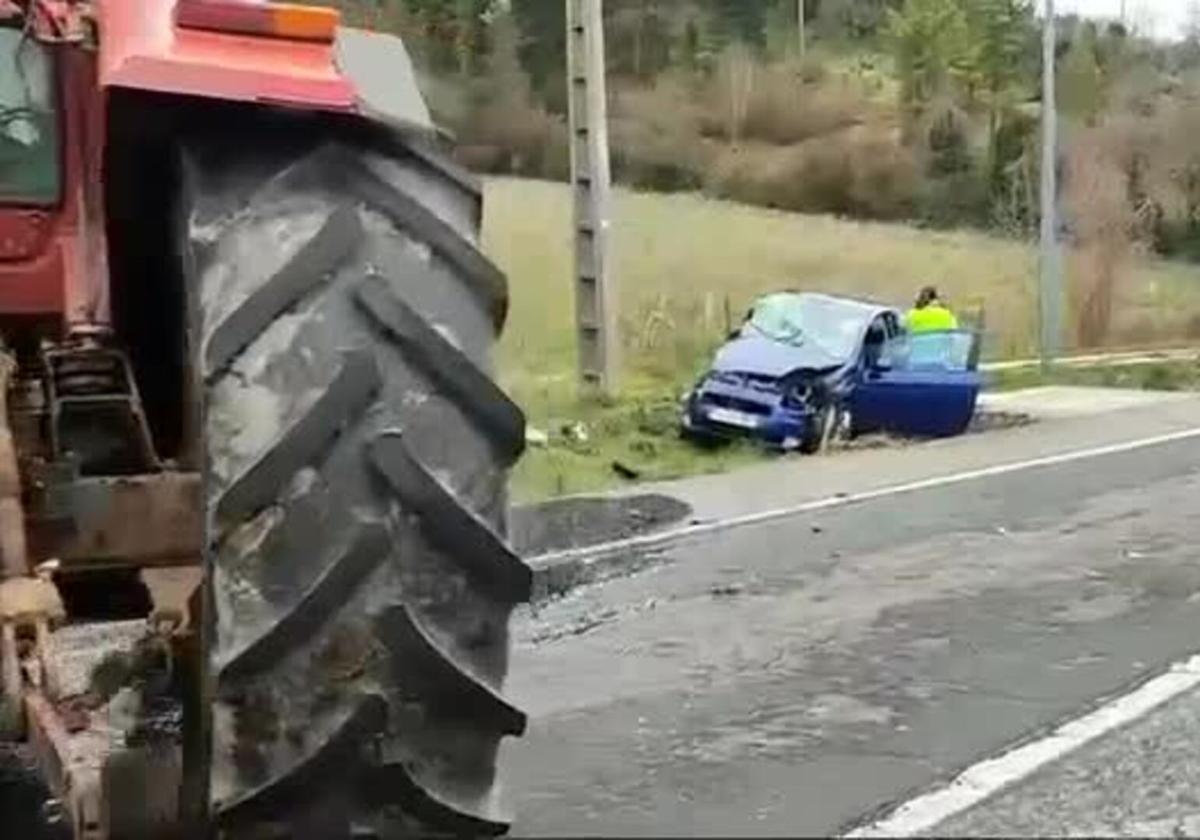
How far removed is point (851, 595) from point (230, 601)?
25.5ft

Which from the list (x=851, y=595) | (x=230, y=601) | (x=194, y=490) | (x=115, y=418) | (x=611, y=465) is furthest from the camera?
(x=611, y=465)

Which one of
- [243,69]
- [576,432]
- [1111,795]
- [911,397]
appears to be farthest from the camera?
[911,397]

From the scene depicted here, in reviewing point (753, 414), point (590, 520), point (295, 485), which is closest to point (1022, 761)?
point (295, 485)

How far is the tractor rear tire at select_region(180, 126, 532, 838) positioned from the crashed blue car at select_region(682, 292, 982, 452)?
56.1ft

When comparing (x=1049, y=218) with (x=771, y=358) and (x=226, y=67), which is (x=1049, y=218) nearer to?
(x=771, y=358)

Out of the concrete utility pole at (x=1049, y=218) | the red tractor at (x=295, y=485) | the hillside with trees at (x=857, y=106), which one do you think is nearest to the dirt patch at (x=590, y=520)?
the red tractor at (x=295, y=485)

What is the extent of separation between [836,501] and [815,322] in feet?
22.4

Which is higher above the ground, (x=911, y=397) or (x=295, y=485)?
(x=295, y=485)

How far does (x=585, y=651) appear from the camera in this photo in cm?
971

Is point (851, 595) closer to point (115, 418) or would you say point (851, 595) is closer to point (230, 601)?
point (115, 418)

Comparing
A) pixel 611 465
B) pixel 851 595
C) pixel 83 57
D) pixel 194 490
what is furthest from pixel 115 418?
pixel 611 465

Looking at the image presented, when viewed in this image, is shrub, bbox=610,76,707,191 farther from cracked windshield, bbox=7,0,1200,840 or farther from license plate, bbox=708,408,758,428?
cracked windshield, bbox=7,0,1200,840

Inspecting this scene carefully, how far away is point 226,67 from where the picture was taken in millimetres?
4117

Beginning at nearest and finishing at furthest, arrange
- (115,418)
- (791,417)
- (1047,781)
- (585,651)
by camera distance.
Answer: (115,418) → (1047,781) → (585,651) → (791,417)
